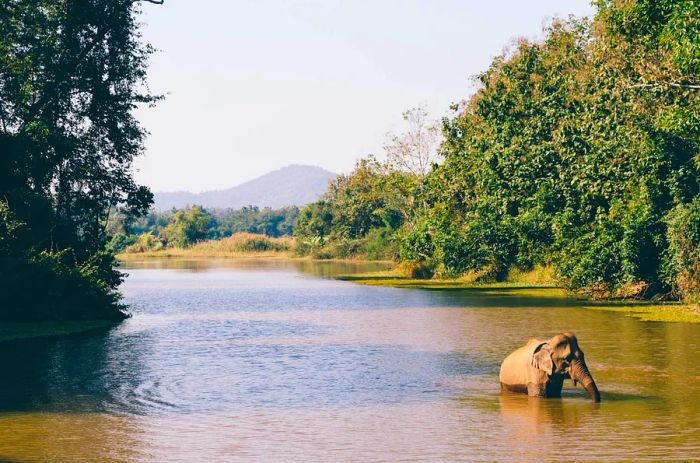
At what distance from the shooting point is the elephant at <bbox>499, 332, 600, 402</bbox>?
15.9 meters

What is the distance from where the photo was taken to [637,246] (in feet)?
114

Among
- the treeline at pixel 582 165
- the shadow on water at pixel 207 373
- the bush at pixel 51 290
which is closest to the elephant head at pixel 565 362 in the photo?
the shadow on water at pixel 207 373

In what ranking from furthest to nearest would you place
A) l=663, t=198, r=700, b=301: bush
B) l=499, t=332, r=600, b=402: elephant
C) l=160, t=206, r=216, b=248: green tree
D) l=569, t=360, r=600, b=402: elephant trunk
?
l=160, t=206, r=216, b=248: green tree
l=663, t=198, r=700, b=301: bush
l=499, t=332, r=600, b=402: elephant
l=569, t=360, r=600, b=402: elephant trunk

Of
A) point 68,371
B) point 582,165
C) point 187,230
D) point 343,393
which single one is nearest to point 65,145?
point 68,371

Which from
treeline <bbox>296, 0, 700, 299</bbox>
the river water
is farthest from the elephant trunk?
treeline <bbox>296, 0, 700, 299</bbox>

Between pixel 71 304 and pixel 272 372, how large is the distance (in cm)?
1315

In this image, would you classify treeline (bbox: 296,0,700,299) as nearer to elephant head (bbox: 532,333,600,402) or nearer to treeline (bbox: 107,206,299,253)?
elephant head (bbox: 532,333,600,402)

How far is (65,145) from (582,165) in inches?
916

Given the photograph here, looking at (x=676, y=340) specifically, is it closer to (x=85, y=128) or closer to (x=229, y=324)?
(x=229, y=324)

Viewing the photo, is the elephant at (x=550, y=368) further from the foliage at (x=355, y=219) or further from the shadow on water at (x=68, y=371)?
the foliage at (x=355, y=219)

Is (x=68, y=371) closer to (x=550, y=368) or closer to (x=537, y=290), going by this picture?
(x=550, y=368)

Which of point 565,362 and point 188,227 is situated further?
point 188,227

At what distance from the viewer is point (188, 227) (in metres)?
120

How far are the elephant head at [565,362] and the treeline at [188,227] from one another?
5811 cm
